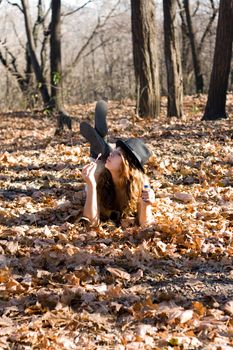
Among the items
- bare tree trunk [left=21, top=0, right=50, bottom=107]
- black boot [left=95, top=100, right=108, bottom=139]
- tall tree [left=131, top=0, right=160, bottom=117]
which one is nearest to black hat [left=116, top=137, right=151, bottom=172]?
black boot [left=95, top=100, right=108, bottom=139]

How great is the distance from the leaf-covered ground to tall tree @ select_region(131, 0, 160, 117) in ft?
12.4

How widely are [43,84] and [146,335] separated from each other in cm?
1278

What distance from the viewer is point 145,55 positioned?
10.8m

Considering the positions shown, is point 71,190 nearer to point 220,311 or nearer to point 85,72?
point 220,311

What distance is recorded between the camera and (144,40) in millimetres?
10711

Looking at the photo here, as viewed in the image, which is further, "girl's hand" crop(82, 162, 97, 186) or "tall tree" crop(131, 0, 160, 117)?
"tall tree" crop(131, 0, 160, 117)

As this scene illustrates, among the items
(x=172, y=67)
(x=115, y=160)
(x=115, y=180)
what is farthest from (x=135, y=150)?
(x=172, y=67)

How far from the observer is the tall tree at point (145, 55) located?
10.6 metres

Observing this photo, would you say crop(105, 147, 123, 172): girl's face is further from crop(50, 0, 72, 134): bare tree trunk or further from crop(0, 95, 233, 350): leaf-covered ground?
crop(50, 0, 72, 134): bare tree trunk

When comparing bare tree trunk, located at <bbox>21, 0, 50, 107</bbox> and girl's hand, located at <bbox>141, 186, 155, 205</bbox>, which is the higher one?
bare tree trunk, located at <bbox>21, 0, 50, 107</bbox>

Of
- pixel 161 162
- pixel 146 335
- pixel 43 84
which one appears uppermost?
pixel 43 84

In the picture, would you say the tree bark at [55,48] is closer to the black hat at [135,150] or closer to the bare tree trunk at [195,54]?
the bare tree trunk at [195,54]

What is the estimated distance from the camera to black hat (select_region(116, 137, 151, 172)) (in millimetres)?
4777

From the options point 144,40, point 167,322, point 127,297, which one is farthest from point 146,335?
point 144,40
